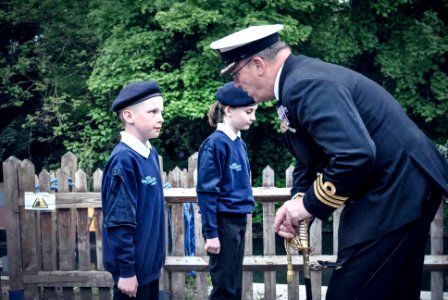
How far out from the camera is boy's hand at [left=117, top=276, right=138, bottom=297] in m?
3.50

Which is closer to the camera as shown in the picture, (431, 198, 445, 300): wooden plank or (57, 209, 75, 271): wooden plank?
(431, 198, 445, 300): wooden plank

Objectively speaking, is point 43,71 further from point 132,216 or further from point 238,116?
point 132,216

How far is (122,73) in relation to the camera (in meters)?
15.9

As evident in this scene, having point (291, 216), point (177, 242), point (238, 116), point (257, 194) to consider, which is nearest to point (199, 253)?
point (177, 242)

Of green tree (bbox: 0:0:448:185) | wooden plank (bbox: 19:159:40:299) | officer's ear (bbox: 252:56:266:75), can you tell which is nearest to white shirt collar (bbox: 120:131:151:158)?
officer's ear (bbox: 252:56:266:75)

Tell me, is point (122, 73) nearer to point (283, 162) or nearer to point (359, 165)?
point (283, 162)

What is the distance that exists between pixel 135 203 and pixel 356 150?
1.63 metres

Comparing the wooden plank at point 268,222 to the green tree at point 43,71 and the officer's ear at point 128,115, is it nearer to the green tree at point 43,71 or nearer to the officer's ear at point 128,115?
the officer's ear at point 128,115

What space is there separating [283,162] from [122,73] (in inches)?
224

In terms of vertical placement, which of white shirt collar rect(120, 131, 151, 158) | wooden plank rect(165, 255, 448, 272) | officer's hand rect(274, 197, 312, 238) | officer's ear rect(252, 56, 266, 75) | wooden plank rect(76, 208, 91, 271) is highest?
officer's ear rect(252, 56, 266, 75)

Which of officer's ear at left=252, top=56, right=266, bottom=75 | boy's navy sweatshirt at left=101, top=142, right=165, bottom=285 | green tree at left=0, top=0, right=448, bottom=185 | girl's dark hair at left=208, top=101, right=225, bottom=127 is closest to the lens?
officer's ear at left=252, top=56, right=266, bottom=75

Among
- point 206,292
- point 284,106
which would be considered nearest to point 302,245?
point 284,106

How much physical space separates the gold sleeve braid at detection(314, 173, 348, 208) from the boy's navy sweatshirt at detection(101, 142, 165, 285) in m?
1.34

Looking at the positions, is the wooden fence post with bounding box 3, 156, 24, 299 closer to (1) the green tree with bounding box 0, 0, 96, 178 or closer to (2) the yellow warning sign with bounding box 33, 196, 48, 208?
(2) the yellow warning sign with bounding box 33, 196, 48, 208
